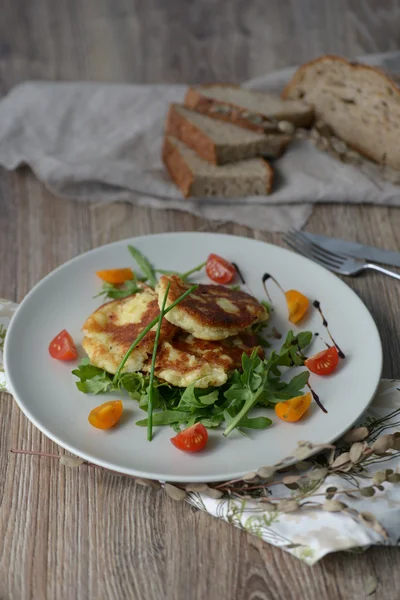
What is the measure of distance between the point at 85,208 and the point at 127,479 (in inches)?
99.8

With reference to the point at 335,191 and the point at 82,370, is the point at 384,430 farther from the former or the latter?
the point at 335,191

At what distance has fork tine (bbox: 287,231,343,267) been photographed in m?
4.52

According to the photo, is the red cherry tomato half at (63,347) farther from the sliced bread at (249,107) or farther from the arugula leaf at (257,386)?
the sliced bread at (249,107)

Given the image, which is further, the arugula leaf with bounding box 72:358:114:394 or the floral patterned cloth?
the arugula leaf with bounding box 72:358:114:394

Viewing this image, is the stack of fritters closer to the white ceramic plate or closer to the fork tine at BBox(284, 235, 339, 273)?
the white ceramic plate

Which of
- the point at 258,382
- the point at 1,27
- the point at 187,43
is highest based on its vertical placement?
the point at 258,382

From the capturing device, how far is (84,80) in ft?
22.0

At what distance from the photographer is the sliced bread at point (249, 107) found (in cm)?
563

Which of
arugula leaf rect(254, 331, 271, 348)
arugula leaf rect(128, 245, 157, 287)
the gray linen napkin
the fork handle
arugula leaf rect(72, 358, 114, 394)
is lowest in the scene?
the gray linen napkin

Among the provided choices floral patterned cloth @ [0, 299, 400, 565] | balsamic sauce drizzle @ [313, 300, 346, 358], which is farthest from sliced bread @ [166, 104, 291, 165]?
floral patterned cloth @ [0, 299, 400, 565]

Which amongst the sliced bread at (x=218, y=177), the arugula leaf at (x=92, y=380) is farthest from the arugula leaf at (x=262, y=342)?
the sliced bread at (x=218, y=177)

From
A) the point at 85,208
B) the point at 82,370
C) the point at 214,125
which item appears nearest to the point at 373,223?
the point at 214,125

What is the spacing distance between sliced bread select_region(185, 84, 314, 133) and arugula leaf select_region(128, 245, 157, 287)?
→ 6.10ft

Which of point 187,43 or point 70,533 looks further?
point 187,43
